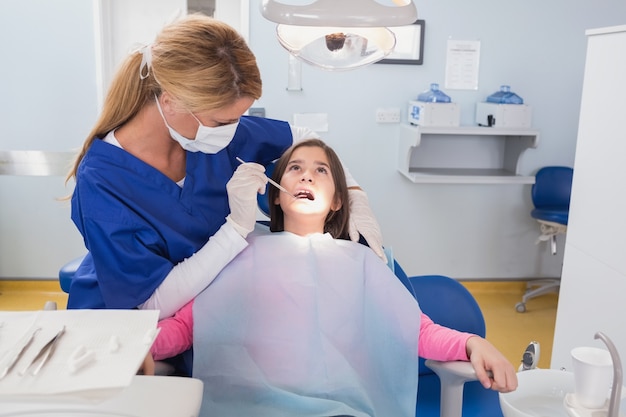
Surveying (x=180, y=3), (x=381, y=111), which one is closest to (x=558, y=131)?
(x=381, y=111)

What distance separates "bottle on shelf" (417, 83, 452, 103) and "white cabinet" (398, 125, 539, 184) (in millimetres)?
170

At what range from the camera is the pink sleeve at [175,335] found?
1334mm

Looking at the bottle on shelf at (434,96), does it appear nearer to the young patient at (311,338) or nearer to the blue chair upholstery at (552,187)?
the blue chair upholstery at (552,187)

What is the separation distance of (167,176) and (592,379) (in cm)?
101

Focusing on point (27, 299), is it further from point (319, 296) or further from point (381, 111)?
point (319, 296)

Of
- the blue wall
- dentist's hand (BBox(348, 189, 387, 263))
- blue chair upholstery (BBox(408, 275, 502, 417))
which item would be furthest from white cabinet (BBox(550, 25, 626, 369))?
the blue wall

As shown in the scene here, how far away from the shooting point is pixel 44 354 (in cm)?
77

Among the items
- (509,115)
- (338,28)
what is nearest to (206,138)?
(338,28)

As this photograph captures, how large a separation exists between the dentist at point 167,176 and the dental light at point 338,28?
0.15 m

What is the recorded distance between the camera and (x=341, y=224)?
1.74 m

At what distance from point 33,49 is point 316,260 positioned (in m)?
2.50

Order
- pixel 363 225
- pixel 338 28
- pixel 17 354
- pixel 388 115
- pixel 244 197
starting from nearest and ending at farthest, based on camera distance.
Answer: pixel 17 354 → pixel 338 28 → pixel 244 197 → pixel 363 225 → pixel 388 115

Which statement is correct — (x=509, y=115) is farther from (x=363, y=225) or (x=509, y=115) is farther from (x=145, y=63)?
(x=145, y=63)

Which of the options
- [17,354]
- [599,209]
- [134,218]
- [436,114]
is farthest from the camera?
[436,114]
